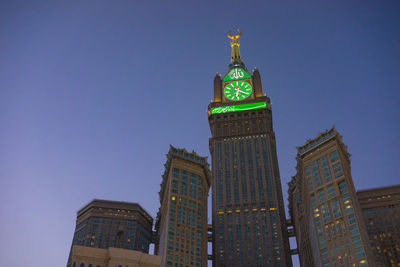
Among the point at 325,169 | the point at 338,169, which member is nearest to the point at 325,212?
→ the point at 338,169

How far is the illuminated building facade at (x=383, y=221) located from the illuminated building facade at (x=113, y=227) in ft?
307

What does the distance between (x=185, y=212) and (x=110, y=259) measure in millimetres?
54779

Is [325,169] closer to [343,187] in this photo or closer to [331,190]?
[331,190]

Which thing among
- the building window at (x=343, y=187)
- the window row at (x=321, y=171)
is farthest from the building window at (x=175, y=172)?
the building window at (x=343, y=187)

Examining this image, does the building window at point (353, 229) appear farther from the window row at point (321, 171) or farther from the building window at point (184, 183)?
the building window at point (184, 183)

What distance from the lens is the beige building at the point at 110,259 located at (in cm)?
9369

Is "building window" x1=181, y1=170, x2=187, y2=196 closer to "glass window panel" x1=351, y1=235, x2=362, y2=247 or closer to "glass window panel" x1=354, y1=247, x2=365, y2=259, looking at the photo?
"glass window panel" x1=351, y1=235, x2=362, y2=247

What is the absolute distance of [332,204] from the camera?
12456cm

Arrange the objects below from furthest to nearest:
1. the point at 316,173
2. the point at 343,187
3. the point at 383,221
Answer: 1. the point at 383,221
2. the point at 316,173
3. the point at 343,187

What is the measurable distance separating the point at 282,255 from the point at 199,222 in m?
36.5

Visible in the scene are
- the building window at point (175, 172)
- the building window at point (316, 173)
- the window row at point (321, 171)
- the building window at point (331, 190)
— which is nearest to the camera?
the building window at point (331, 190)

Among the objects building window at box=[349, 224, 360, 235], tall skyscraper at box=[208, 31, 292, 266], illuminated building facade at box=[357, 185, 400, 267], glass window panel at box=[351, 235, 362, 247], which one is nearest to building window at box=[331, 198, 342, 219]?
building window at box=[349, 224, 360, 235]

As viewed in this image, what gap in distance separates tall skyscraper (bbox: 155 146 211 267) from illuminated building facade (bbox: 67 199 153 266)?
29.5 meters

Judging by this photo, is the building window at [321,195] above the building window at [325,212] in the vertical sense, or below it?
above
